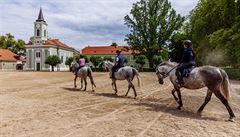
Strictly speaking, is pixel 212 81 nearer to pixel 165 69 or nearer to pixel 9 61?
pixel 165 69

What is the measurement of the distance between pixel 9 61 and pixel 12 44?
1322cm

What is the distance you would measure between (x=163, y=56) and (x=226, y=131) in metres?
57.4

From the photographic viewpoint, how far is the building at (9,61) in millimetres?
86594

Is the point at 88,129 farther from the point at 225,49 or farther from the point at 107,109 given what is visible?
the point at 225,49

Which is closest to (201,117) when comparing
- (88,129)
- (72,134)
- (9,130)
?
(88,129)

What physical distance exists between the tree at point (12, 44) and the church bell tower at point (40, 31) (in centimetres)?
1510

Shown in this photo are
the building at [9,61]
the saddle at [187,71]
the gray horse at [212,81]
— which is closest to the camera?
the gray horse at [212,81]

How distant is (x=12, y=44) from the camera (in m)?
100

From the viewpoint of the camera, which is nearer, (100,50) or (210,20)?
(210,20)

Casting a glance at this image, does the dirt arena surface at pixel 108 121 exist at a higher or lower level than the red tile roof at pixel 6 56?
lower

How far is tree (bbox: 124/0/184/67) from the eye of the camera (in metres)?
61.1

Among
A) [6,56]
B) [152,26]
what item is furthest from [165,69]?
[6,56]

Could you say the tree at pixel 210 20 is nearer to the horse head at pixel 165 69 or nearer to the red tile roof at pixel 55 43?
the horse head at pixel 165 69

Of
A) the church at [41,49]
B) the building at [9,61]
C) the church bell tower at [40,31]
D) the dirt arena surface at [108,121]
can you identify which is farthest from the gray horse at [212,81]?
the building at [9,61]
